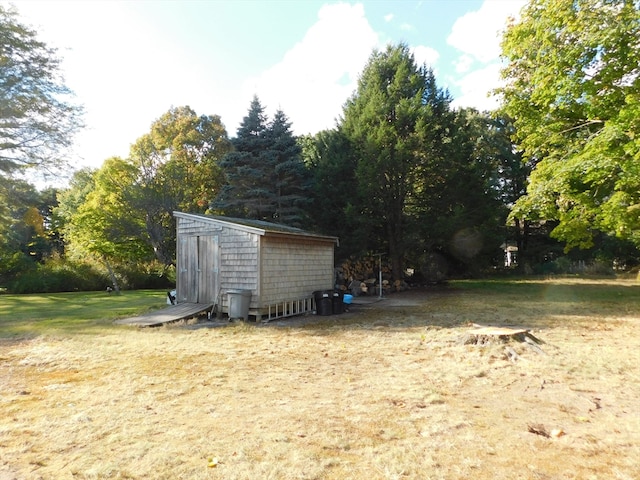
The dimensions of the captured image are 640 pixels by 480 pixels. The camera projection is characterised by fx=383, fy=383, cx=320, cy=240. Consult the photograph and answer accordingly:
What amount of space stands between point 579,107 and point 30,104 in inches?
846

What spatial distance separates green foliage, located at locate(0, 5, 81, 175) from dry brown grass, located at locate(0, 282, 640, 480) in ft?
44.8

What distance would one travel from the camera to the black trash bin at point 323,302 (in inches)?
481

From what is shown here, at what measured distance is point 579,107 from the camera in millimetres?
11469

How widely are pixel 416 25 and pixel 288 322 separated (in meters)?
10.6

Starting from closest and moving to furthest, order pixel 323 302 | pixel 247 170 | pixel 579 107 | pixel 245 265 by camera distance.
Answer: pixel 245 265 → pixel 579 107 → pixel 323 302 → pixel 247 170

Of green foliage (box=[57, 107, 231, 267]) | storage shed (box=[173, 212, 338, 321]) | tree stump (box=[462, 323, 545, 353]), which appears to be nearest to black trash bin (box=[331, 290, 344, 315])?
storage shed (box=[173, 212, 338, 321])

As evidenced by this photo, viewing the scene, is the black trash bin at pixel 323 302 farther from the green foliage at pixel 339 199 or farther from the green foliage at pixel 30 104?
the green foliage at pixel 30 104

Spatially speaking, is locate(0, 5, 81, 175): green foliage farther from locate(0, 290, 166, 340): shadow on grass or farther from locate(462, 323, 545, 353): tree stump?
locate(462, 323, 545, 353): tree stump

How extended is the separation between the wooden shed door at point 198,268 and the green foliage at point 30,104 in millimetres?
11271

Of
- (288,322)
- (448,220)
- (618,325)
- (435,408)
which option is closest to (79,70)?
(288,322)

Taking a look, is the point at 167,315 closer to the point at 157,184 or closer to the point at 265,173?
the point at 265,173

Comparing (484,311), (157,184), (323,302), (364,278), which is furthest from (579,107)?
(157,184)

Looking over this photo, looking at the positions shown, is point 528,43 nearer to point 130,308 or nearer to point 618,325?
point 618,325

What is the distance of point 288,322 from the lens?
10.7 m
